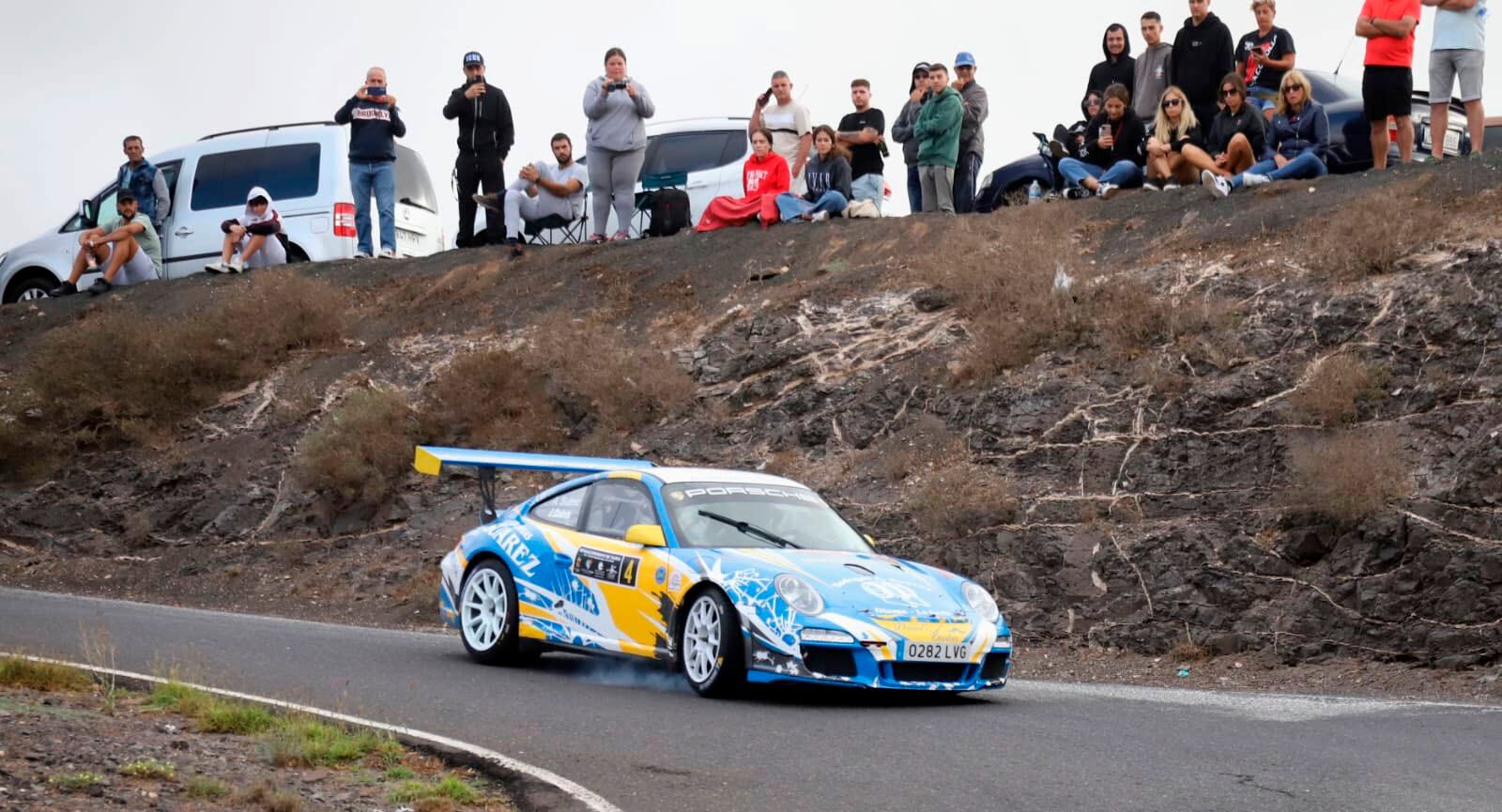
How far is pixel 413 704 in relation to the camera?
9.67 meters

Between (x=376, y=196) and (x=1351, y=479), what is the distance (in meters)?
14.7

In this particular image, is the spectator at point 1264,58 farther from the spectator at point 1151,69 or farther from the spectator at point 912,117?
the spectator at point 912,117

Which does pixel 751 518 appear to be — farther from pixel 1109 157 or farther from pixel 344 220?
pixel 344 220

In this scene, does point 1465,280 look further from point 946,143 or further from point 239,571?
point 239,571

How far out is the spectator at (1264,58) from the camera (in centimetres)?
1873

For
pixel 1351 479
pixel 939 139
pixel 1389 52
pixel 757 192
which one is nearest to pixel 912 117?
pixel 939 139

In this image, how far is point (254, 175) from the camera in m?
25.3

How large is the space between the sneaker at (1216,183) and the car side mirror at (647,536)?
10.7 metres

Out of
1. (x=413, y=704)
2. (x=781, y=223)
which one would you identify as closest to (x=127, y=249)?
(x=781, y=223)

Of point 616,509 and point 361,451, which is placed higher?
point 361,451

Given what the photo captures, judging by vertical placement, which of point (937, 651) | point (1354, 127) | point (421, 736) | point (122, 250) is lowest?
point (421, 736)

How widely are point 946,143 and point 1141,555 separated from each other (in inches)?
298

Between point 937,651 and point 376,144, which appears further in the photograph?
point 376,144

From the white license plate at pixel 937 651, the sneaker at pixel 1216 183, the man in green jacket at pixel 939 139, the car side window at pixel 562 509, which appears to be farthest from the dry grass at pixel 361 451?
the white license plate at pixel 937 651
